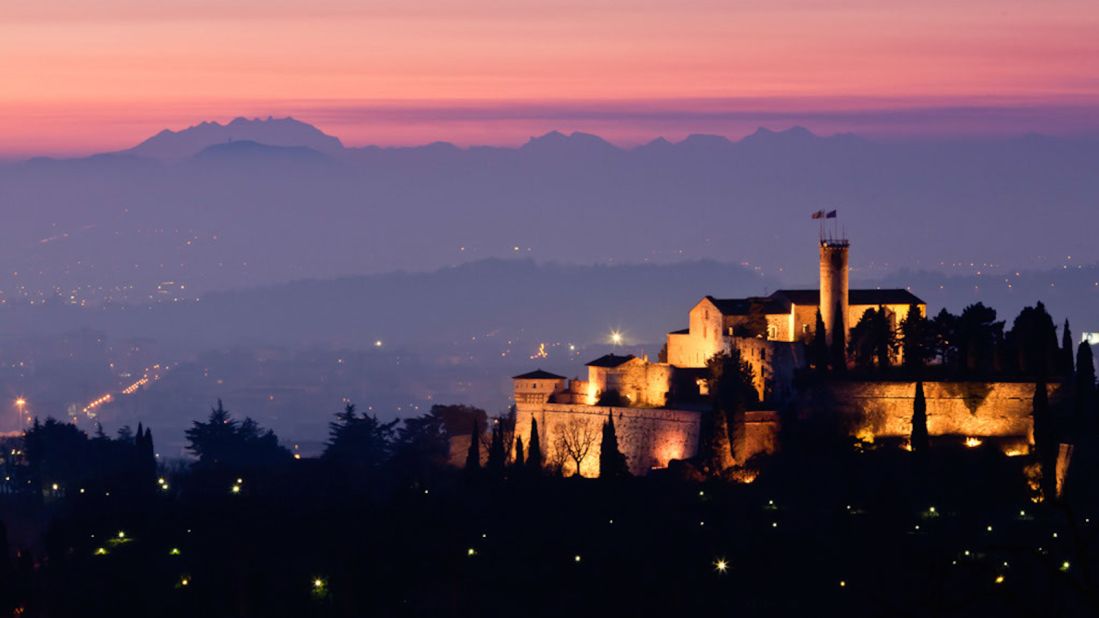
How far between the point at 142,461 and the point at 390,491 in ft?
53.3

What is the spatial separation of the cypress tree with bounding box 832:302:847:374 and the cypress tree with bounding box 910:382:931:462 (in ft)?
13.9

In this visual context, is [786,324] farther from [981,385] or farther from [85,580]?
[85,580]

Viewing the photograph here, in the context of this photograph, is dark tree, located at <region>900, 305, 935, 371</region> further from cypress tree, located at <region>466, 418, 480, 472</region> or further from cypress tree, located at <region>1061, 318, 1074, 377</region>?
cypress tree, located at <region>466, 418, 480, 472</region>

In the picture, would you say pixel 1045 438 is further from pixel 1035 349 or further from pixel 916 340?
pixel 916 340

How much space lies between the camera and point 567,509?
79812mm

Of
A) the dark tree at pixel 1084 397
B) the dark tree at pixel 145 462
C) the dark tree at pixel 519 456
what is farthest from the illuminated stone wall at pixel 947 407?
the dark tree at pixel 145 462

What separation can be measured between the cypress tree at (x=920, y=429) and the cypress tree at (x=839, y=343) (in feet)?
13.9

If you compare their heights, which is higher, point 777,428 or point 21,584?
point 777,428

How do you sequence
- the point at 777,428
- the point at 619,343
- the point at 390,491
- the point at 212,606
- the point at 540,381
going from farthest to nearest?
the point at 619,343 < the point at 390,491 < the point at 540,381 < the point at 777,428 < the point at 212,606

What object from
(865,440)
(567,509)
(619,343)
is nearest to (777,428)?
(865,440)

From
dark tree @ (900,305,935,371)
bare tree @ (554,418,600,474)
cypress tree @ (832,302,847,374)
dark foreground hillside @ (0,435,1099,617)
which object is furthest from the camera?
bare tree @ (554,418,600,474)

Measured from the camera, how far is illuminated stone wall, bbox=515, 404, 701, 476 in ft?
269

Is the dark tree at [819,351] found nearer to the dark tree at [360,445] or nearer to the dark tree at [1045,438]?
the dark tree at [1045,438]

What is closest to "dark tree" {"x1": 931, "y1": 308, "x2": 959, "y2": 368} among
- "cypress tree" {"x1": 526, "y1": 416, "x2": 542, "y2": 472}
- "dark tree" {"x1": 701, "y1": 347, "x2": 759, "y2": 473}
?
"dark tree" {"x1": 701, "y1": 347, "x2": 759, "y2": 473}
